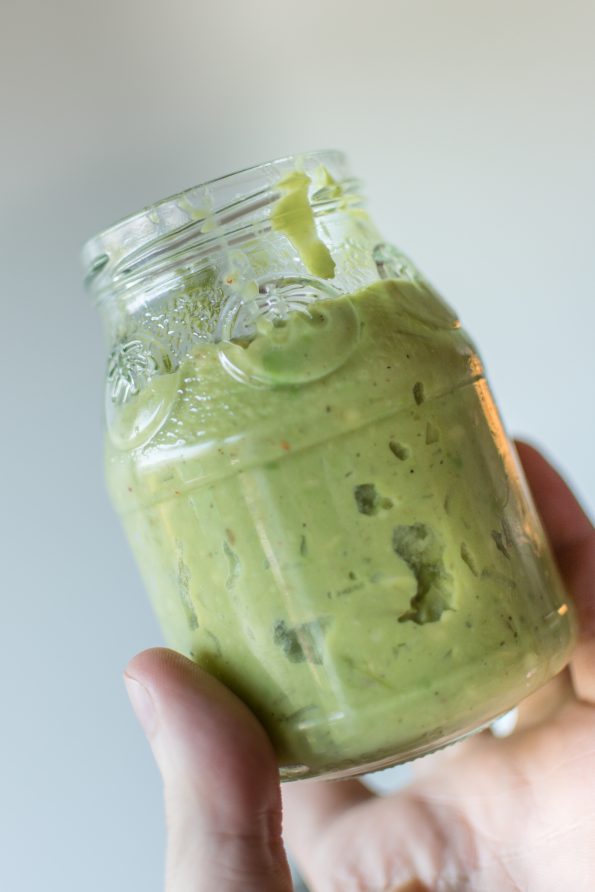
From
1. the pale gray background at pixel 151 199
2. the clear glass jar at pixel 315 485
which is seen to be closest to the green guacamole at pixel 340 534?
the clear glass jar at pixel 315 485

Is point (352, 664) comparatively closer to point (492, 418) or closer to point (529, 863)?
point (492, 418)

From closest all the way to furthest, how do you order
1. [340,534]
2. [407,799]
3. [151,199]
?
[340,534] < [407,799] < [151,199]

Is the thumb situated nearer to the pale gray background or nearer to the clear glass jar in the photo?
the clear glass jar

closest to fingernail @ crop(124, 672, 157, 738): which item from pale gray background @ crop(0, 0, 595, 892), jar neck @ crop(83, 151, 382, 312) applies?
jar neck @ crop(83, 151, 382, 312)

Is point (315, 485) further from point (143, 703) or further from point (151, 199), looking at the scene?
point (151, 199)

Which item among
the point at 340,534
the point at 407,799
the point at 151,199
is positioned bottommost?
the point at 407,799

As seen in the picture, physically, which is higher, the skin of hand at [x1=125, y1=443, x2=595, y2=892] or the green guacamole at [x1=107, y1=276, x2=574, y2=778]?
the green guacamole at [x1=107, y1=276, x2=574, y2=778]

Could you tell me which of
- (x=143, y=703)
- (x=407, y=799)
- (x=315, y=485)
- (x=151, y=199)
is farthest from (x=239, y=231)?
(x=407, y=799)
